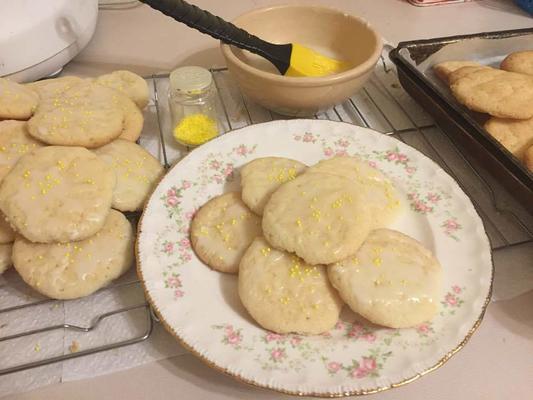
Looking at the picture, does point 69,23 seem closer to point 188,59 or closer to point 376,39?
point 188,59

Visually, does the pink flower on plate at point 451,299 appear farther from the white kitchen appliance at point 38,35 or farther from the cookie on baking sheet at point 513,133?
the white kitchen appliance at point 38,35

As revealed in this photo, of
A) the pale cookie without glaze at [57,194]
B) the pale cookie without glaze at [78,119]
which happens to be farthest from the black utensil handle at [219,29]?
the pale cookie without glaze at [57,194]

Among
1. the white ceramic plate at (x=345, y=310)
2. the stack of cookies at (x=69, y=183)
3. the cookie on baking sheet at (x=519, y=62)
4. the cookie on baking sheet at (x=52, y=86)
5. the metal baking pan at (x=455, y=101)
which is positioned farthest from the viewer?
the cookie on baking sheet at (x=519, y=62)

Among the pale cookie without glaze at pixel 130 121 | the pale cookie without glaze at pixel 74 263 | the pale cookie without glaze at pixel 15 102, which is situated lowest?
the pale cookie without glaze at pixel 74 263

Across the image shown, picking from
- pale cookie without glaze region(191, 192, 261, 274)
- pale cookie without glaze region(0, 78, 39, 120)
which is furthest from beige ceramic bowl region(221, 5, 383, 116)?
pale cookie without glaze region(0, 78, 39, 120)

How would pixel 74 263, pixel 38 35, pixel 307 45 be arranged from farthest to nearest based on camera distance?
1. pixel 307 45
2. pixel 38 35
3. pixel 74 263

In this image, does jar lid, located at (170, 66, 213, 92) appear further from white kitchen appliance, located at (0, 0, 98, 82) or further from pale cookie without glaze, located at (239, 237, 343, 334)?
pale cookie without glaze, located at (239, 237, 343, 334)

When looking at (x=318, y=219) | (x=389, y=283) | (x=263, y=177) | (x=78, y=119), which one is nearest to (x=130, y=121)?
(x=78, y=119)

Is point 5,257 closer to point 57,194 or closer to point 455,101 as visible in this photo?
point 57,194

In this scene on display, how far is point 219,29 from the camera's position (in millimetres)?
904

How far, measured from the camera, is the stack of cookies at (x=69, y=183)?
68 centimetres

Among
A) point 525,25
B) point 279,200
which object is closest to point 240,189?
point 279,200

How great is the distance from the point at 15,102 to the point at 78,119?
11 cm

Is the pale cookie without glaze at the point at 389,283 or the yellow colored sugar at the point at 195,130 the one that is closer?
the pale cookie without glaze at the point at 389,283
